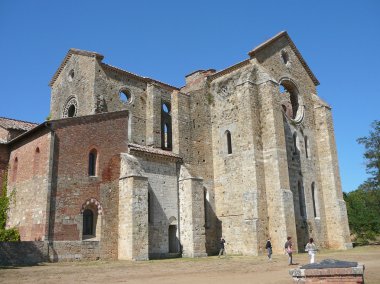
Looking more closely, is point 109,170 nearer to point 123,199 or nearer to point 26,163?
point 123,199

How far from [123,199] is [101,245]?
106 inches

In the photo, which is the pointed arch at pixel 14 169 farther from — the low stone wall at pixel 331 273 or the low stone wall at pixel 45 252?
the low stone wall at pixel 331 273

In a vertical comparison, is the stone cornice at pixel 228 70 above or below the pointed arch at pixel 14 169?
above

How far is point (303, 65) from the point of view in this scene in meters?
31.7

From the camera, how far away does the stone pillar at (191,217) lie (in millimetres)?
23344

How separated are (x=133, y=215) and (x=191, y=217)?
15.3 ft

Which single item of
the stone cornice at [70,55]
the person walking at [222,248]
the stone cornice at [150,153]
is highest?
the stone cornice at [70,55]

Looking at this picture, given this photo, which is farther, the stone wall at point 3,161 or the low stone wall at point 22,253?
the stone wall at point 3,161

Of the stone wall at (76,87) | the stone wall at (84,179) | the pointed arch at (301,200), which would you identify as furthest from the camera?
the pointed arch at (301,200)

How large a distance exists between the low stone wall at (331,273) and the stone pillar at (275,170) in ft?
50.7

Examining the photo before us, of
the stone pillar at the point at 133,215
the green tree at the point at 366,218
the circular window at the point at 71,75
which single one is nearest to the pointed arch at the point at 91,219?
the stone pillar at the point at 133,215

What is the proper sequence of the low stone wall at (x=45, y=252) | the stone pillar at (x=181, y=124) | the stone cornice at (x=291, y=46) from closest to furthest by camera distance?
the low stone wall at (x=45, y=252) < the stone pillar at (x=181, y=124) < the stone cornice at (x=291, y=46)

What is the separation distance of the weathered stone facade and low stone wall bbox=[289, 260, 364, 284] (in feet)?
44.2

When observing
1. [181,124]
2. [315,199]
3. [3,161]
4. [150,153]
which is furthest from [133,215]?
[315,199]
